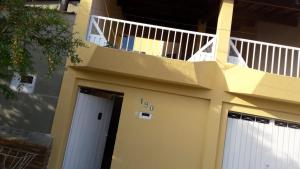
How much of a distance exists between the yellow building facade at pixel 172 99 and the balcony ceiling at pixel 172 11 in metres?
2.57

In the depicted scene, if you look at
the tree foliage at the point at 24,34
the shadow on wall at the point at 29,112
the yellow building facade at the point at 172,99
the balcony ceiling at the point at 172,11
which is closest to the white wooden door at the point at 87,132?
the yellow building facade at the point at 172,99

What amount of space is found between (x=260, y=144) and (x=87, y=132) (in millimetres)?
4332

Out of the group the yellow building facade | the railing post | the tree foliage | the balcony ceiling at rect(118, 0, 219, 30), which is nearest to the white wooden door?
the yellow building facade

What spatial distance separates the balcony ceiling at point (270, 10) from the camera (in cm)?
1090

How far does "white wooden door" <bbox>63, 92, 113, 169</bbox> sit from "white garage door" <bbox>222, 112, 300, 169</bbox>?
3297 millimetres

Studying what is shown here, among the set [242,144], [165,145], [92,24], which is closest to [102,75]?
[92,24]

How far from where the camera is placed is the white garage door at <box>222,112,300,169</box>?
31.9ft

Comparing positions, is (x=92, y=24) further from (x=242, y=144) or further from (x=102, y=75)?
(x=242, y=144)

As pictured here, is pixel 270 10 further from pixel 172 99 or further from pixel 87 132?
pixel 87 132

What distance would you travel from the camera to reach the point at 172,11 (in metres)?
13.2

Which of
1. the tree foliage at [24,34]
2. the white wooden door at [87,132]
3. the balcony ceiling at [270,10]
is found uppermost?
the balcony ceiling at [270,10]

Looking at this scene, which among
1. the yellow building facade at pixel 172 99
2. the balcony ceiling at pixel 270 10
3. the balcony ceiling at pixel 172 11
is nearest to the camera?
the yellow building facade at pixel 172 99

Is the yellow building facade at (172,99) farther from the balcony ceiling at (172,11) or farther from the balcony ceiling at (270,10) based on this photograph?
the balcony ceiling at (172,11)

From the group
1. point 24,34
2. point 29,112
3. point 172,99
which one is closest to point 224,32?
point 172,99
